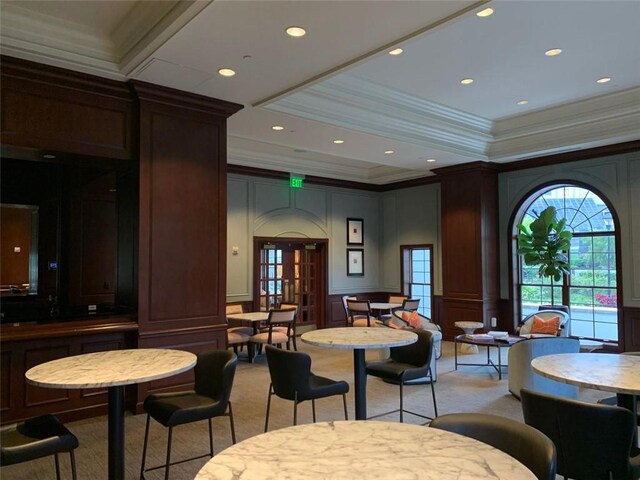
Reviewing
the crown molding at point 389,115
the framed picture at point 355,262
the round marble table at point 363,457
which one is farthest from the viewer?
the framed picture at point 355,262

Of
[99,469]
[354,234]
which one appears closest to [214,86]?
[99,469]

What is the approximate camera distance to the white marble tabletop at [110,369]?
7.97 ft

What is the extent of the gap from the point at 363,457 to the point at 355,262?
30.7 ft

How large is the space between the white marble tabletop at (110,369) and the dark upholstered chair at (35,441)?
31 centimetres

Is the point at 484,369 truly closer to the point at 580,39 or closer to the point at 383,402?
the point at 383,402

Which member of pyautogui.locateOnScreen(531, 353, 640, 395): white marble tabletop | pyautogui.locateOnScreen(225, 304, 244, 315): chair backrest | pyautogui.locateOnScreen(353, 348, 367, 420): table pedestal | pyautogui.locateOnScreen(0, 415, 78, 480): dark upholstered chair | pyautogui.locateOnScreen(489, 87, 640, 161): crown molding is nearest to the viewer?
pyautogui.locateOnScreen(0, 415, 78, 480): dark upholstered chair

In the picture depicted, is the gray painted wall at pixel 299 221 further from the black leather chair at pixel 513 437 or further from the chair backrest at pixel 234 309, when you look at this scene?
the black leather chair at pixel 513 437

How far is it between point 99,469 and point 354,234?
26.5 ft

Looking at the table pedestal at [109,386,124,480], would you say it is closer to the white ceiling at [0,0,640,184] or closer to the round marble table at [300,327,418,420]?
the round marble table at [300,327,418,420]

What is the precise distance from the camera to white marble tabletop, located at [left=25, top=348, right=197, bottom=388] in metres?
2.43

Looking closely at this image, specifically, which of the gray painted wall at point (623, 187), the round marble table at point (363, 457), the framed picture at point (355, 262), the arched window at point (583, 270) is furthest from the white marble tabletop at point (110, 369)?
the framed picture at point (355, 262)

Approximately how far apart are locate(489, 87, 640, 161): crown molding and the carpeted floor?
368cm

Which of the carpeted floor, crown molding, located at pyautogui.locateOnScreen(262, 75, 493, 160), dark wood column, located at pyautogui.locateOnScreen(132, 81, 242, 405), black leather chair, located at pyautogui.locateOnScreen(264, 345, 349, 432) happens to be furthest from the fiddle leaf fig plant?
black leather chair, located at pyautogui.locateOnScreen(264, 345, 349, 432)

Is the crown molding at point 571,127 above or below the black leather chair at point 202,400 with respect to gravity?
above
